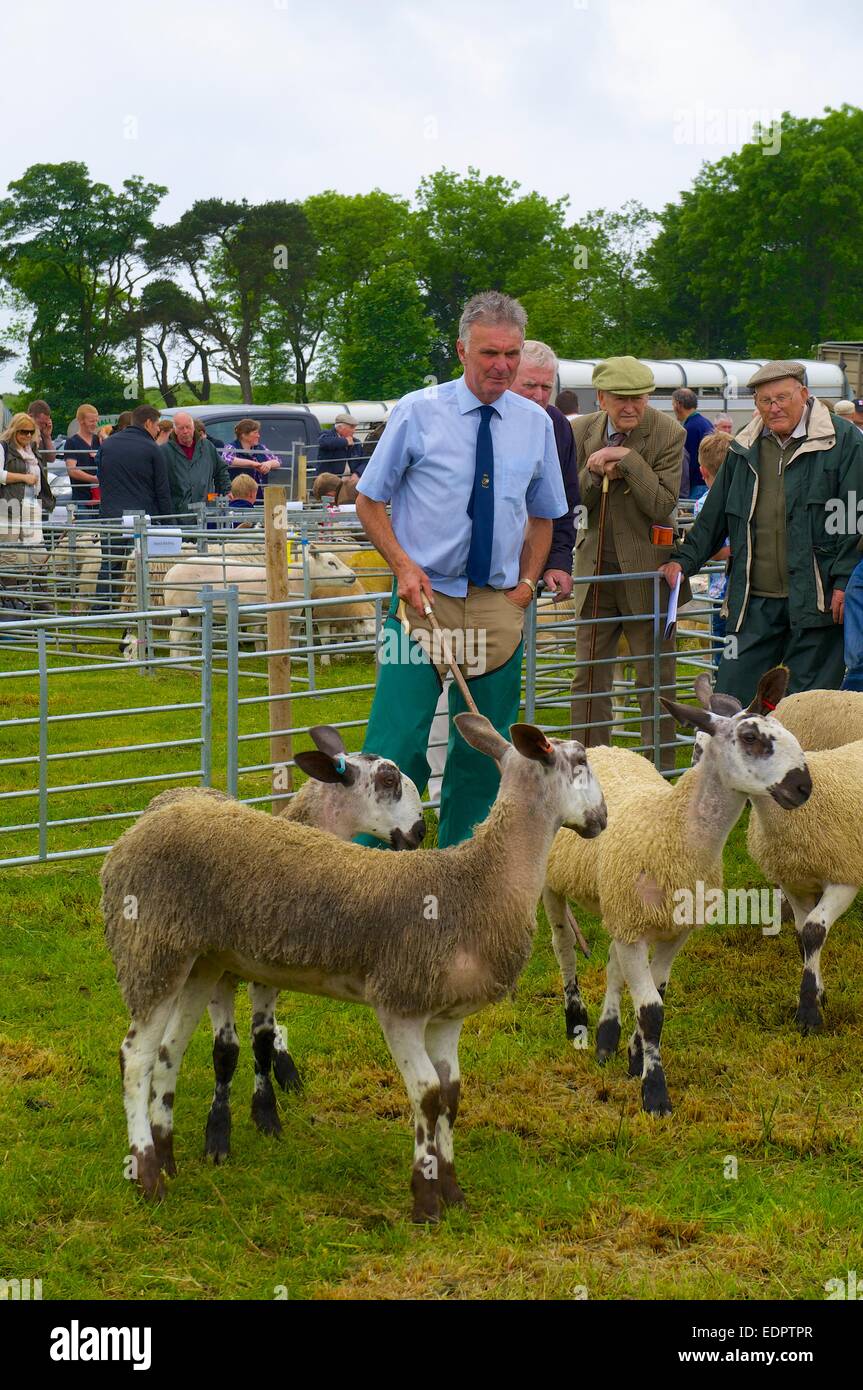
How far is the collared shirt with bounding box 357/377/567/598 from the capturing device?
16.7 feet

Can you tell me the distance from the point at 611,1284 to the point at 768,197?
6581cm

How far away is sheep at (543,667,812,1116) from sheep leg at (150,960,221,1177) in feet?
4.67

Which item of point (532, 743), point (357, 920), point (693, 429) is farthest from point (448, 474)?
point (693, 429)

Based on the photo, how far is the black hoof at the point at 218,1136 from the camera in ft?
15.0

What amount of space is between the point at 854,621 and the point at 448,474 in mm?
2568

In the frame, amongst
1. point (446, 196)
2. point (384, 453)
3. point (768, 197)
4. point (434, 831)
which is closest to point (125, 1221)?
point (384, 453)

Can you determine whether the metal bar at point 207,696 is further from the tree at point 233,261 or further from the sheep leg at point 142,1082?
the tree at point 233,261

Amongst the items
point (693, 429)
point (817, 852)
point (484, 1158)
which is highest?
point (693, 429)

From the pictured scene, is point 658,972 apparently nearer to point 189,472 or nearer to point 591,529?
point 591,529

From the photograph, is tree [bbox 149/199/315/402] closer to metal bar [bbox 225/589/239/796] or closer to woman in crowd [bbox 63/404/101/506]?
woman in crowd [bbox 63/404/101/506]

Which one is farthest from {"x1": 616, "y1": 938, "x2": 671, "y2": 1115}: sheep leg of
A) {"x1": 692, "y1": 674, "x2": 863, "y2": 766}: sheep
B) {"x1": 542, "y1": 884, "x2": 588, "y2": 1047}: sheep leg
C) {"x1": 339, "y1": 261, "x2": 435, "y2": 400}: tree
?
{"x1": 339, "y1": 261, "x2": 435, "y2": 400}: tree

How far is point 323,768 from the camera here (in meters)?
4.77

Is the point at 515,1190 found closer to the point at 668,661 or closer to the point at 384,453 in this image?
the point at 384,453

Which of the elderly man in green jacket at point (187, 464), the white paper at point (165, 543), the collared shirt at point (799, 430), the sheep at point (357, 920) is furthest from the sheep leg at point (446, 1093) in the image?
the elderly man in green jacket at point (187, 464)
